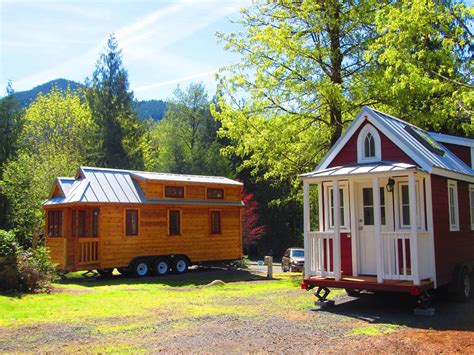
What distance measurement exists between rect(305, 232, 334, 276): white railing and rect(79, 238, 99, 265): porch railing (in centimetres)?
1108

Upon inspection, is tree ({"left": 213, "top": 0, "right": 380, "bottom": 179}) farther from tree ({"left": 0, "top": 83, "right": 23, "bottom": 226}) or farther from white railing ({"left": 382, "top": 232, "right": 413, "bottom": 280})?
tree ({"left": 0, "top": 83, "right": 23, "bottom": 226})

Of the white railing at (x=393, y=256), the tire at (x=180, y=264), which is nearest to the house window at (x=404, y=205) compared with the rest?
the white railing at (x=393, y=256)

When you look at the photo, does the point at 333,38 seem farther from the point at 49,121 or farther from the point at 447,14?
the point at 49,121

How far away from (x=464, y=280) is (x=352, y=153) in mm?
4183

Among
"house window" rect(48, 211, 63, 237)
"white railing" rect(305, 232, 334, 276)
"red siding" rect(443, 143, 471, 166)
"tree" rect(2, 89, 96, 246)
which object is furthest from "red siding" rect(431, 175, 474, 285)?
"tree" rect(2, 89, 96, 246)

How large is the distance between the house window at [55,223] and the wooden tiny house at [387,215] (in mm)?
12855

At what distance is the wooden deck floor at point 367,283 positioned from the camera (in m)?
10.3

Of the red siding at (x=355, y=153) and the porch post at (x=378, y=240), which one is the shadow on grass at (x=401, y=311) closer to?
the porch post at (x=378, y=240)

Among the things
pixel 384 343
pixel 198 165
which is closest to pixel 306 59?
pixel 384 343

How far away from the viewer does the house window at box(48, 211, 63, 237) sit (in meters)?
21.5

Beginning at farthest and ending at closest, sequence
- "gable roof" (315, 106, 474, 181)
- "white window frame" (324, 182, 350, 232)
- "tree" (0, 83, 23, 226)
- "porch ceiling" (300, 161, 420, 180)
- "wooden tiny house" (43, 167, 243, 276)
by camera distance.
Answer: "tree" (0, 83, 23, 226), "wooden tiny house" (43, 167, 243, 276), "white window frame" (324, 182, 350, 232), "gable roof" (315, 106, 474, 181), "porch ceiling" (300, 161, 420, 180)

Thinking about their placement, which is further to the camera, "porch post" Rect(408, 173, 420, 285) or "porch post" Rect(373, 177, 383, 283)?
"porch post" Rect(373, 177, 383, 283)

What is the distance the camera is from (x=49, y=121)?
43.3 meters

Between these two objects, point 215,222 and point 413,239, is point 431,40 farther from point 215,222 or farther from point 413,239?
point 215,222
